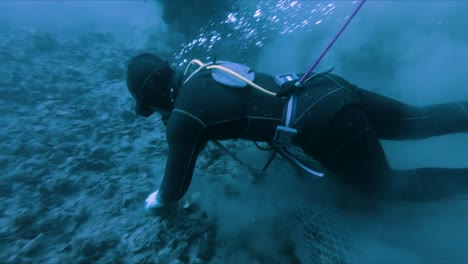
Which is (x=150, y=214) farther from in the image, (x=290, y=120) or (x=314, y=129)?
(x=314, y=129)

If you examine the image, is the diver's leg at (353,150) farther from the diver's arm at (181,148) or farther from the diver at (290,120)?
the diver's arm at (181,148)

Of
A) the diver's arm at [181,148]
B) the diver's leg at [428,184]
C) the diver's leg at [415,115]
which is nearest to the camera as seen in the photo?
the diver's arm at [181,148]

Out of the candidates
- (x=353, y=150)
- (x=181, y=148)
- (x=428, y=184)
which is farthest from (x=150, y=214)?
(x=428, y=184)

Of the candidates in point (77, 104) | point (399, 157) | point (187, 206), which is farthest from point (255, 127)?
point (77, 104)

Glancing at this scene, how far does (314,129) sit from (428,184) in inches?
44.7

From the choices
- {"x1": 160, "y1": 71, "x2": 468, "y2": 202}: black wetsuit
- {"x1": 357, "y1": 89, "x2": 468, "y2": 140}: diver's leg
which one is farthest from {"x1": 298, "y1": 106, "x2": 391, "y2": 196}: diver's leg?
{"x1": 357, "y1": 89, "x2": 468, "y2": 140}: diver's leg

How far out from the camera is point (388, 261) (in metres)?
2.14

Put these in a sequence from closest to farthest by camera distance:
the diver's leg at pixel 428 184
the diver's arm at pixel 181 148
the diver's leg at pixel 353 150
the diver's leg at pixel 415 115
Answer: the diver's arm at pixel 181 148
the diver's leg at pixel 353 150
the diver's leg at pixel 428 184
the diver's leg at pixel 415 115

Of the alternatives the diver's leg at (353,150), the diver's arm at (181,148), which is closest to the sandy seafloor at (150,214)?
the diver's leg at (353,150)

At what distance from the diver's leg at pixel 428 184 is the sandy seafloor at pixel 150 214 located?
0.40m

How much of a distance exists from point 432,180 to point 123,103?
16.4ft

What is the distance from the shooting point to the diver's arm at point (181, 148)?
6.16 feet

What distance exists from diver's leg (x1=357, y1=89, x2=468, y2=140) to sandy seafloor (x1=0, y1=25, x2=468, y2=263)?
0.80 metres

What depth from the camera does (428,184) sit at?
2.13 meters
